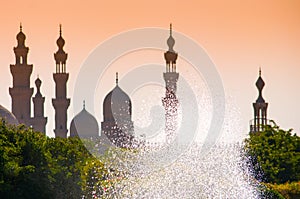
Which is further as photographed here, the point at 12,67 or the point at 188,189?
the point at 12,67

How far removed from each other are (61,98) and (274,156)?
4979cm

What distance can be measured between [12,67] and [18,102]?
9.85 feet

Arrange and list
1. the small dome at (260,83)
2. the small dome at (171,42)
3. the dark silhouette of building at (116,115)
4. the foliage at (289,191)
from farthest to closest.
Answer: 1. the small dome at (260,83)
2. the small dome at (171,42)
3. the dark silhouette of building at (116,115)
4. the foliage at (289,191)

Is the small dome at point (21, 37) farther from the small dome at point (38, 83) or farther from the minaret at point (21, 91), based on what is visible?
the small dome at point (38, 83)

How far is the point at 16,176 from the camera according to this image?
149 ft

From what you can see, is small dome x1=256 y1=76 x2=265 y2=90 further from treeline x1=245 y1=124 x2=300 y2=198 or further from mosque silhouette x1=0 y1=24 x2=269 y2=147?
treeline x1=245 y1=124 x2=300 y2=198

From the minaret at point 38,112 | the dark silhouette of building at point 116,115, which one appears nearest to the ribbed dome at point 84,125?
the dark silhouette of building at point 116,115

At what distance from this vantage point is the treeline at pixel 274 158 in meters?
60.0

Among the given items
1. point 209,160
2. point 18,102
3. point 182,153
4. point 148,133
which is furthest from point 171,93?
point 209,160

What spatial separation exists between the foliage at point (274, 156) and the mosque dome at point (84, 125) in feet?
131

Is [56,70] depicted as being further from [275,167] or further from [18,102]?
[275,167]

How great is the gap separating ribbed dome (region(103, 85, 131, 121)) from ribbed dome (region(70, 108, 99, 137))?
203cm

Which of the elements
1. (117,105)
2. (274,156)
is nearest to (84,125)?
(117,105)

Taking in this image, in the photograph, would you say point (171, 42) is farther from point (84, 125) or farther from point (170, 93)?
point (170, 93)
